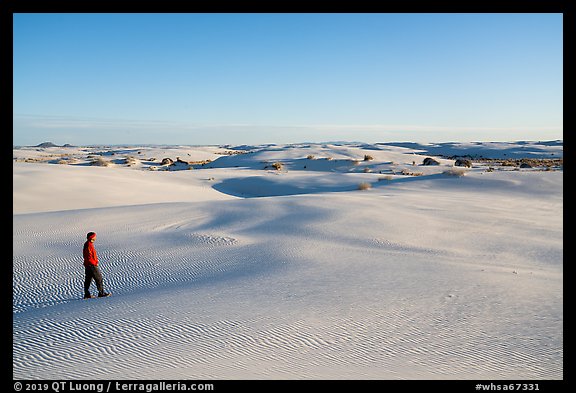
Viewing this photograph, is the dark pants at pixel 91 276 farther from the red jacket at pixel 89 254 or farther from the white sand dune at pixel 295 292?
the white sand dune at pixel 295 292

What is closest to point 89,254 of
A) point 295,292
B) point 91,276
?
point 91,276

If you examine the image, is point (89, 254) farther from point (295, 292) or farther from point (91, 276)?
point (295, 292)

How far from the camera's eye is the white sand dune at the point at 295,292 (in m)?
4.25

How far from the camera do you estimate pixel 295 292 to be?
20.9ft

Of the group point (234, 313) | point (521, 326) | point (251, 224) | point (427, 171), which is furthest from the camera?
point (427, 171)

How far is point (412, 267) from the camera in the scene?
7.66m

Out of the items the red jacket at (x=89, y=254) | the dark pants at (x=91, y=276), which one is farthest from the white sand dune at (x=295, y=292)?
the red jacket at (x=89, y=254)

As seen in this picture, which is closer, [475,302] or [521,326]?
[521,326]

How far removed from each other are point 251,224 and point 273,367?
25.6ft

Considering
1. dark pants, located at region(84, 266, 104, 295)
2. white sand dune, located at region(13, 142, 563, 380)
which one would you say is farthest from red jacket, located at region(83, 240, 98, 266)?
white sand dune, located at region(13, 142, 563, 380)

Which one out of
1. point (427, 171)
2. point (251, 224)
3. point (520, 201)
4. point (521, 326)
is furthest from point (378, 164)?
Answer: point (521, 326)
